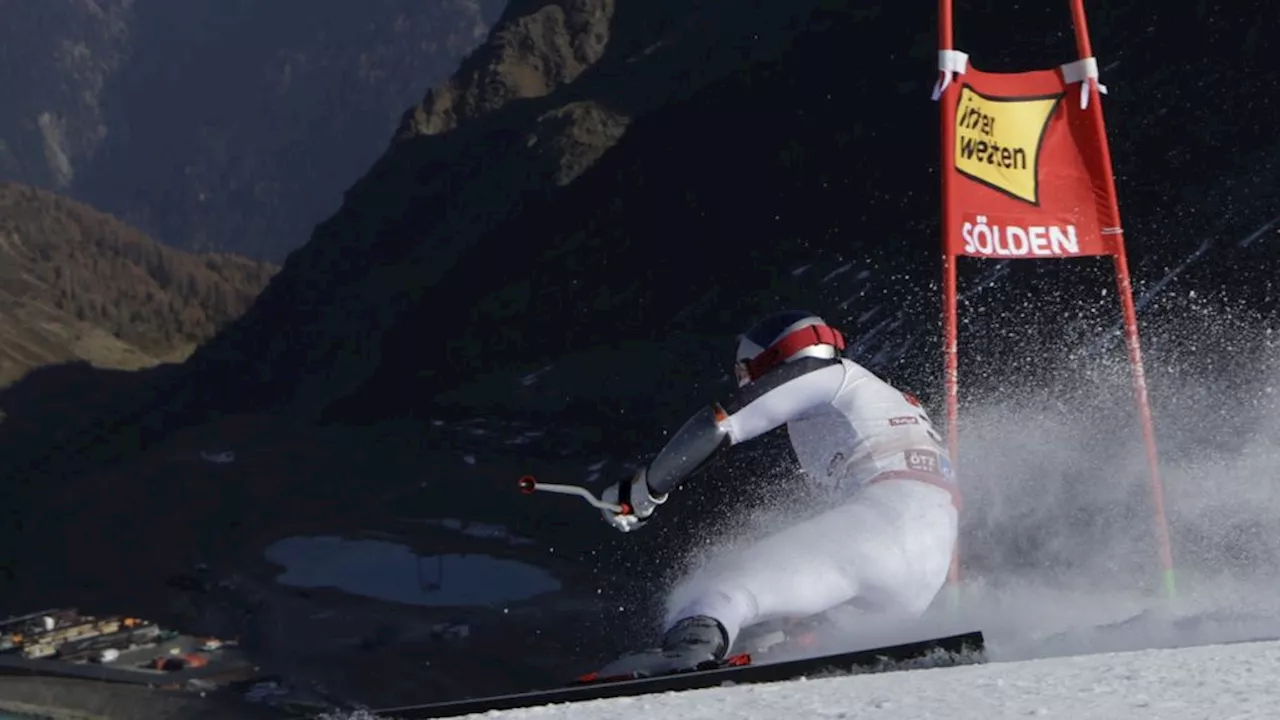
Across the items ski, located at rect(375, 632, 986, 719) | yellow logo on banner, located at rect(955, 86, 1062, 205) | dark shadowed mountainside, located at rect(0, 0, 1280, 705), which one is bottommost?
ski, located at rect(375, 632, 986, 719)

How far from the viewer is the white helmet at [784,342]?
824 cm

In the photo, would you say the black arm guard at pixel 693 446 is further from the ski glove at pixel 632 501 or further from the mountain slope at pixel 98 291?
the mountain slope at pixel 98 291

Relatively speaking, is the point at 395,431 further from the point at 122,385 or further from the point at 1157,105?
the point at 122,385


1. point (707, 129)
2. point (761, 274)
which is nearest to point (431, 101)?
point (707, 129)

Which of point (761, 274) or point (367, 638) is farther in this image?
point (761, 274)

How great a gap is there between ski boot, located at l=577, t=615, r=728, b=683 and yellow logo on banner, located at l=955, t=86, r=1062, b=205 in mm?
4775

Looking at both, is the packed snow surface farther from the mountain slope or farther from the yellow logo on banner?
the mountain slope

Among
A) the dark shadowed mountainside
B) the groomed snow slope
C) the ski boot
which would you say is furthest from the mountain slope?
the groomed snow slope

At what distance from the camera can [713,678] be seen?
5.92 meters

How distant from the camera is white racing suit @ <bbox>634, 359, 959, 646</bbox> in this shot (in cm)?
757

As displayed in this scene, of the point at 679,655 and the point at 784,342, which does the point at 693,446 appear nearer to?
the point at 784,342

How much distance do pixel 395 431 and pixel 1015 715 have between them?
92.5m

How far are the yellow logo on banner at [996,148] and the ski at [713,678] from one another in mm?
5072

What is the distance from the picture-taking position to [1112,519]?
12016 millimetres
